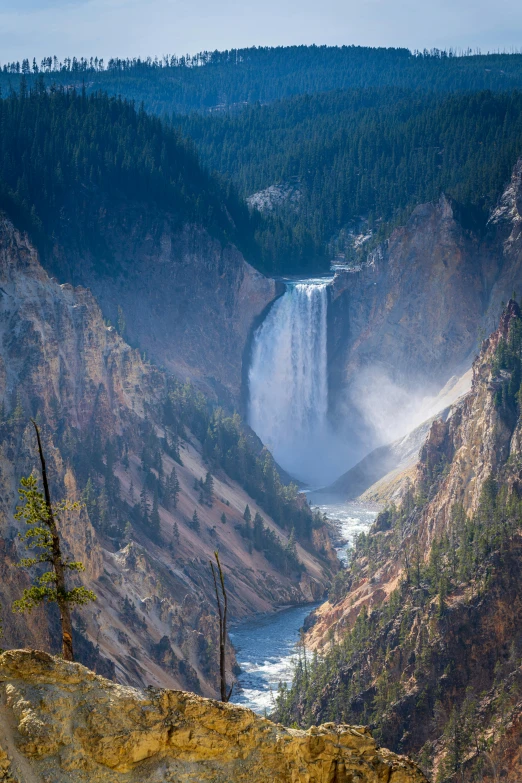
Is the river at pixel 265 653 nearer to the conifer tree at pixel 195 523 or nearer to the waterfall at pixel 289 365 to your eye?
the conifer tree at pixel 195 523

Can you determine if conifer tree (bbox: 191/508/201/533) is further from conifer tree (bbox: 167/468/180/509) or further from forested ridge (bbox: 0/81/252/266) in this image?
forested ridge (bbox: 0/81/252/266)

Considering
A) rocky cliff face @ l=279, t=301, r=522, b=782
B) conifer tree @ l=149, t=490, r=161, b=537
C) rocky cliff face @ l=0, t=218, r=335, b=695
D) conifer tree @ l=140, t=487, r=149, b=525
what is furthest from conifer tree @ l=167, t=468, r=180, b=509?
rocky cliff face @ l=279, t=301, r=522, b=782

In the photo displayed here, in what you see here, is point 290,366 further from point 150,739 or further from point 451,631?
point 150,739

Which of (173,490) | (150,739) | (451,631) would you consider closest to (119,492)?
(173,490)

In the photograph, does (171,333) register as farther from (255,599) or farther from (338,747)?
(338,747)

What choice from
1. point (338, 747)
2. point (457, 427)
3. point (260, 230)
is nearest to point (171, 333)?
point (260, 230)

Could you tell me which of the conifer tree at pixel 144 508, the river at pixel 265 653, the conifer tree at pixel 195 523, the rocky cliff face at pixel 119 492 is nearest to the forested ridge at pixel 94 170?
the rocky cliff face at pixel 119 492
